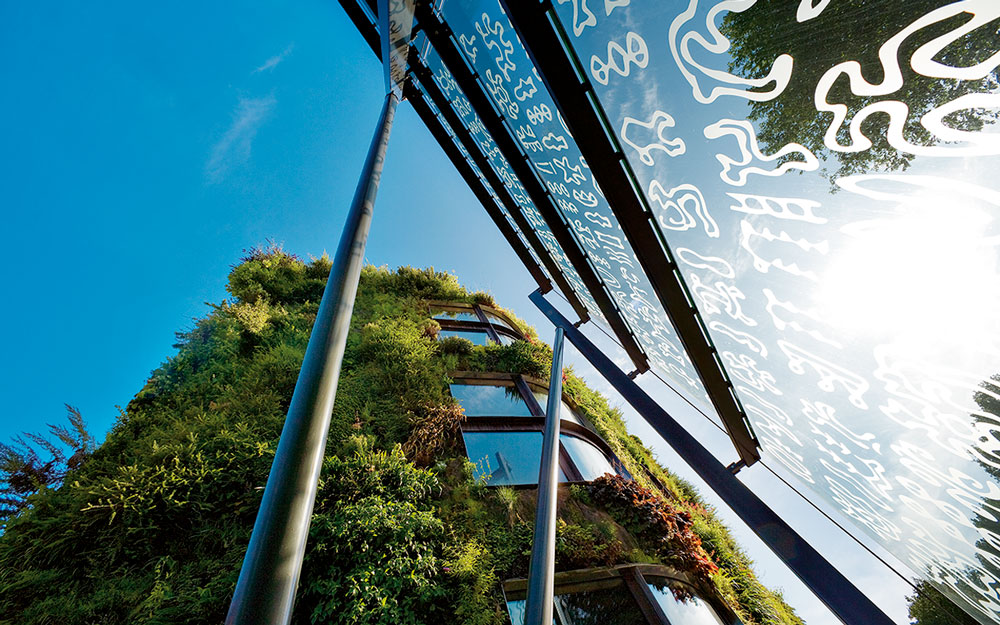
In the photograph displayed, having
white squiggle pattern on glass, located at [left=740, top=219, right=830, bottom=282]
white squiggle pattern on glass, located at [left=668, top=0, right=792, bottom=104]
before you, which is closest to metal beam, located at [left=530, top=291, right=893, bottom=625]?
white squiggle pattern on glass, located at [left=740, top=219, right=830, bottom=282]

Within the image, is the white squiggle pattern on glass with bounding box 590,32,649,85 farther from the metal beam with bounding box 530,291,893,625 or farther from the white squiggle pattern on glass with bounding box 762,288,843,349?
the metal beam with bounding box 530,291,893,625

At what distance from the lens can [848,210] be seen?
2012 mm

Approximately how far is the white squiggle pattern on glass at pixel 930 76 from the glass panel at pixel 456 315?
28.2 ft

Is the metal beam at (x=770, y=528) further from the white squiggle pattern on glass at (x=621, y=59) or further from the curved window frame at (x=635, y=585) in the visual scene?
the white squiggle pattern on glass at (x=621, y=59)

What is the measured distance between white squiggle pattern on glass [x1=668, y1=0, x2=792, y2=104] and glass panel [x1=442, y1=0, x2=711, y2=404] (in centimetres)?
156

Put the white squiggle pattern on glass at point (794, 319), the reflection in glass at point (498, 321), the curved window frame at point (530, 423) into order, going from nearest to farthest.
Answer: the white squiggle pattern on glass at point (794, 319)
the curved window frame at point (530, 423)
the reflection in glass at point (498, 321)

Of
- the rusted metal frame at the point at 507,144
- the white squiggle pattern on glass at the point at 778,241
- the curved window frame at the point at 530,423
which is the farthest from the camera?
the curved window frame at the point at 530,423

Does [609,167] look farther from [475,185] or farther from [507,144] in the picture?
[475,185]

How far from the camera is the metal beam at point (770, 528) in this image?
3.07m

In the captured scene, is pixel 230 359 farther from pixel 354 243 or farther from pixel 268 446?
pixel 354 243

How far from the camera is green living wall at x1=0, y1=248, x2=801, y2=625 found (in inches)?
128

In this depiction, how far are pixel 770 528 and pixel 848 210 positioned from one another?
308cm

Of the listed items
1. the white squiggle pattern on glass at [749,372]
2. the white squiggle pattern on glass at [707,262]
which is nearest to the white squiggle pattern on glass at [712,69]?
the white squiggle pattern on glass at [707,262]

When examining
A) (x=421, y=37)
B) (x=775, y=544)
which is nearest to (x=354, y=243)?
(x=775, y=544)
